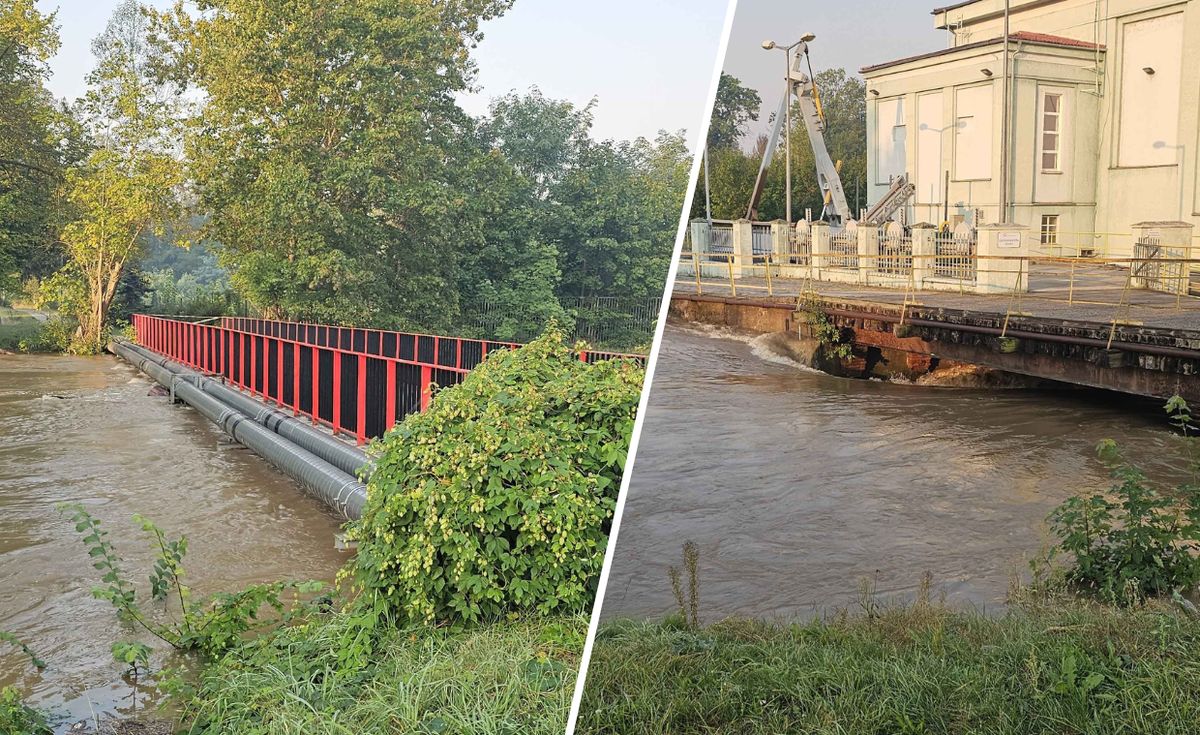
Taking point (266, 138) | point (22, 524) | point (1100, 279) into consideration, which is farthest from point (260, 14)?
point (1100, 279)

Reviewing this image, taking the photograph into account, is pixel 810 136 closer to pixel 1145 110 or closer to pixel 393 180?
pixel 1145 110

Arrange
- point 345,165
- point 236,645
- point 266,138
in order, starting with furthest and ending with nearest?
1. point 266,138
2. point 345,165
3. point 236,645

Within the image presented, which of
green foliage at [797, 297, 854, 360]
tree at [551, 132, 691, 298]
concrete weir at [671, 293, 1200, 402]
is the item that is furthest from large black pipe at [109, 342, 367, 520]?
tree at [551, 132, 691, 298]

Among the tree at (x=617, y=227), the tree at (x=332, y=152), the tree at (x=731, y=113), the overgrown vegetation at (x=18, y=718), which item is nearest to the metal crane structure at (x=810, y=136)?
the tree at (x=731, y=113)

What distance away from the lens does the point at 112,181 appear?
11.1 meters

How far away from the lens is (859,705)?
10.5 ft

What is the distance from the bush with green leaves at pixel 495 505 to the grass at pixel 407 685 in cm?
12

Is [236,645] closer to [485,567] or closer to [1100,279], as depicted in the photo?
[485,567]

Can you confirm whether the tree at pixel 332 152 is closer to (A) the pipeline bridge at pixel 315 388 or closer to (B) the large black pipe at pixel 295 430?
(A) the pipeline bridge at pixel 315 388

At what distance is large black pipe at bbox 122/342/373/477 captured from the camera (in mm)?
6535

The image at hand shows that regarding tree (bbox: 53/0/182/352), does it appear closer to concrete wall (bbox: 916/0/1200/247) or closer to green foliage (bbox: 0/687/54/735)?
green foliage (bbox: 0/687/54/735)

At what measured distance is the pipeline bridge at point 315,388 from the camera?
6484 millimetres

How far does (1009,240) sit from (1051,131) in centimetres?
168

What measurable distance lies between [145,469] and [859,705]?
21.0ft
